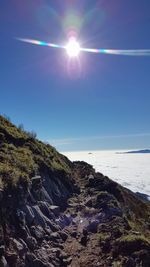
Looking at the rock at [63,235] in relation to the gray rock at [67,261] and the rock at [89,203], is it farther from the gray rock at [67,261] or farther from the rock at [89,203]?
the rock at [89,203]

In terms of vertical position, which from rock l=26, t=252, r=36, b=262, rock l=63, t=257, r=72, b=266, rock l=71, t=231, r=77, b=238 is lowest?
rock l=63, t=257, r=72, b=266

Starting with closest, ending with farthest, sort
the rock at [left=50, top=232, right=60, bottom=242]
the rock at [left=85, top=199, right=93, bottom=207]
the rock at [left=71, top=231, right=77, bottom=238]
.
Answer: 1. the rock at [left=50, top=232, right=60, bottom=242]
2. the rock at [left=71, top=231, right=77, bottom=238]
3. the rock at [left=85, top=199, right=93, bottom=207]

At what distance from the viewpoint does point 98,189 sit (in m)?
18.0

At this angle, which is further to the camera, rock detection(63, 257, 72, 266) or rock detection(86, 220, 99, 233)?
rock detection(86, 220, 99, 233)

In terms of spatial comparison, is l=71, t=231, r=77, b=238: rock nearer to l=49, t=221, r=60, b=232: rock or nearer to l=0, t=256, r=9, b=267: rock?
l=49, t=221, r=60, b=232: rock

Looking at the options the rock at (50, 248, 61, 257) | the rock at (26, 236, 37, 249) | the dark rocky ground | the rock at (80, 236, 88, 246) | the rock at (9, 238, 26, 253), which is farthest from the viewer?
the rock at (80, 236, 88, 246)

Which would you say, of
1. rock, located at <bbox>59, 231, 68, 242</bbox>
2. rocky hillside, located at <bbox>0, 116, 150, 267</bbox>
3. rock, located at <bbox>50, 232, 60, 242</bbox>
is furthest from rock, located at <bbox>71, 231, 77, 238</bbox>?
rock, located at <bbox>50, 232, 60, 242</bbox>

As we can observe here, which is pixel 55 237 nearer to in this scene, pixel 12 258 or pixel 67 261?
pixel 67 261

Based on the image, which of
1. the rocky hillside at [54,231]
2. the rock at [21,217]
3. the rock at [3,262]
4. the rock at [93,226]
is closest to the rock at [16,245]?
the rocky hillside at [54,231]

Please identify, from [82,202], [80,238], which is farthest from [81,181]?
[80,238]

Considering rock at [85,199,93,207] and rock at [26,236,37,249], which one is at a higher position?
rock at [85,199,93,207]

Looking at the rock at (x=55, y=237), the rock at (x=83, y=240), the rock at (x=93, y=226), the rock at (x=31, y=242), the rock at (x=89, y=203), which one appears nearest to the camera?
the rock at (x=31, y=242)

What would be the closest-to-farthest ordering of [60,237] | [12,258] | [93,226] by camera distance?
[12,258] → [60,237] → [93,226]

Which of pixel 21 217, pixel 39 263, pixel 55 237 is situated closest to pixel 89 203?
pixel 55 237
